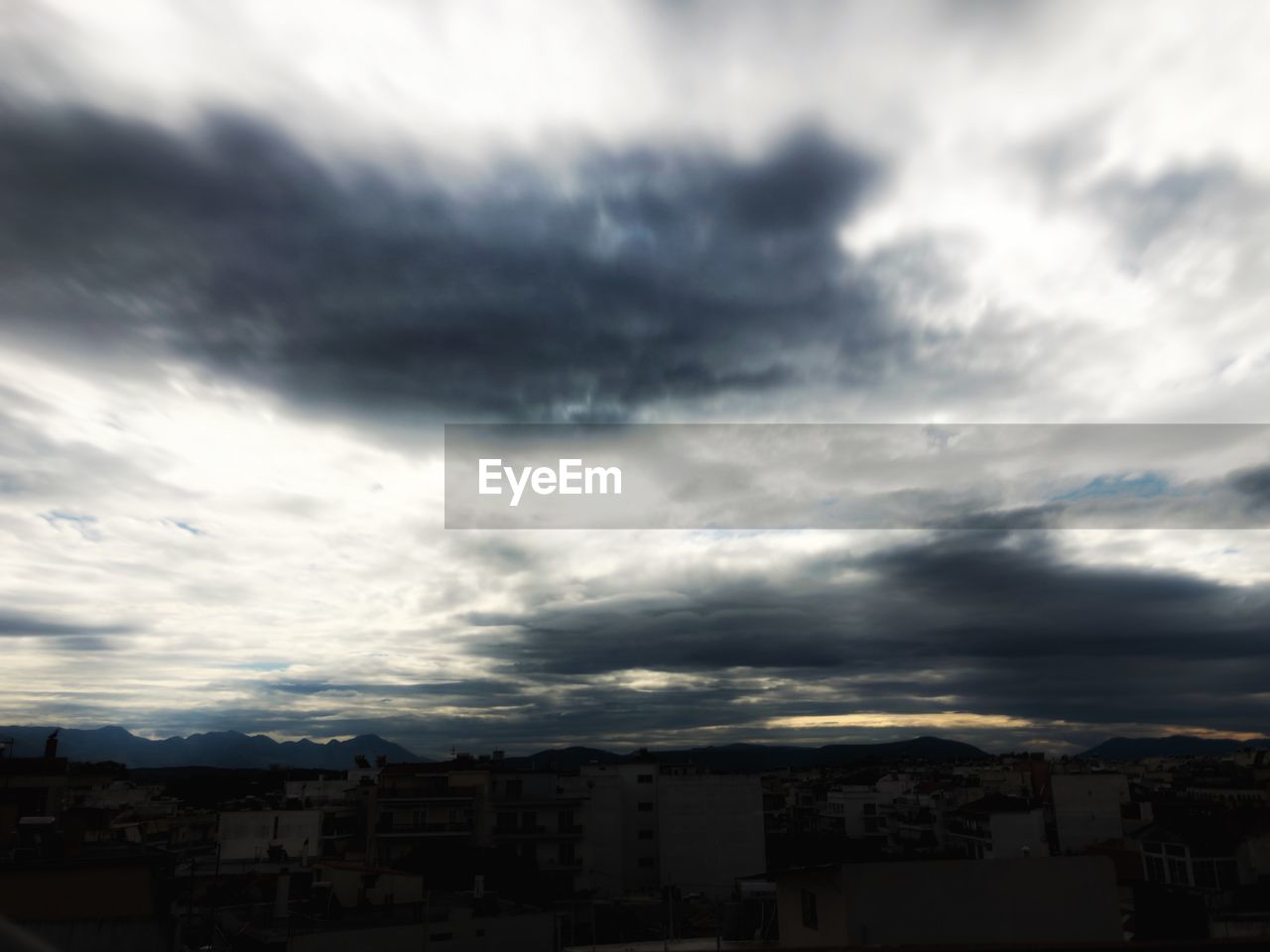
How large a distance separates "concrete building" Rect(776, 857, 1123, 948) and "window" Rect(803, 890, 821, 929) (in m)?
0.71

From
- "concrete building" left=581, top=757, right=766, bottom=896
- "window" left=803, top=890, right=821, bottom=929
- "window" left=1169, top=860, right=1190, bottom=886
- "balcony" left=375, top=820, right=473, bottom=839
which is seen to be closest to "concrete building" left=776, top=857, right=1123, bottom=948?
"window" left=803, top=890, right=821, bottom=929

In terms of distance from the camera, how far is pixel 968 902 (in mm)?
24781

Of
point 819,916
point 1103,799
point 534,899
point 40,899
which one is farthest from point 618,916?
point 1103,799

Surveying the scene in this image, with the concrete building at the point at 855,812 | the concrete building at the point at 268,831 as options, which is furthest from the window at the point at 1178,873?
the concrete building at the point at 268,831

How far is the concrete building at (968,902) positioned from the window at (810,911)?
0.71 m

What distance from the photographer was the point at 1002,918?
2484 centimetres

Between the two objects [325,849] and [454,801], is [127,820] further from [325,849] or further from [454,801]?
[454,801]

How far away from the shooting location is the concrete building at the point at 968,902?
24609 mm

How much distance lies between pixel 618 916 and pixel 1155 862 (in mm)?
38941

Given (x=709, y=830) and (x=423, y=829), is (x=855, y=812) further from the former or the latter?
(x=423, y=829)

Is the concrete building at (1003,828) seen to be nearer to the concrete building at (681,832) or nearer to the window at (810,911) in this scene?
the concrete building at (681,832)

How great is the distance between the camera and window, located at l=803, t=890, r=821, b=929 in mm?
26619

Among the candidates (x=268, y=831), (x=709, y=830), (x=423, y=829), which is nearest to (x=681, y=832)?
(x=709, y=830)

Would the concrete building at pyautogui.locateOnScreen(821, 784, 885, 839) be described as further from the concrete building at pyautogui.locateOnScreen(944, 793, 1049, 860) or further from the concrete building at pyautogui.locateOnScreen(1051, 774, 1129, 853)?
the concrete building at pyautogui.locateOnScreen(944, 793, 1049, 860)
